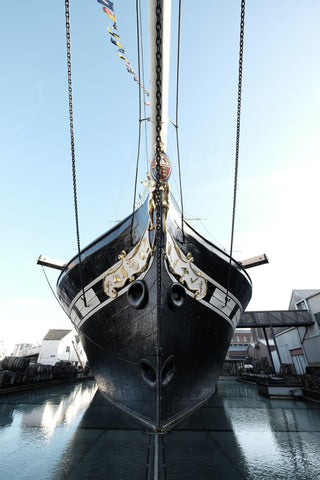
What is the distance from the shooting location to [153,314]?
4.09 m

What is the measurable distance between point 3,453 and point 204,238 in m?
4.80

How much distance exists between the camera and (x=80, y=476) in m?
2.18

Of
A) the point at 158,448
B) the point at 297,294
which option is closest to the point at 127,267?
the point at 158,448

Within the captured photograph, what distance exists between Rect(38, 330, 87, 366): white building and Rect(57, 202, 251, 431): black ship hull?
2761 cm

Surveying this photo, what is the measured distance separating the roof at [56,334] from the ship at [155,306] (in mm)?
29243

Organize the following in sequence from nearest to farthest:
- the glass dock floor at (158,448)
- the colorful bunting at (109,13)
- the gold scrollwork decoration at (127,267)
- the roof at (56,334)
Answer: the glass dock floor at (158,448)
the colorful bunting at (109,13)
the gold scrollwork decoration at (127,267)
the roof at (56,334)

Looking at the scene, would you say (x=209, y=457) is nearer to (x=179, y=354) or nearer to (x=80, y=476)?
(x=80, y=476)

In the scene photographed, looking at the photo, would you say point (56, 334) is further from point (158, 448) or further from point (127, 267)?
point (158, 448)

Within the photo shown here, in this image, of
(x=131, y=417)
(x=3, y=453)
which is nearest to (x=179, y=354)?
(x=131, y=417)

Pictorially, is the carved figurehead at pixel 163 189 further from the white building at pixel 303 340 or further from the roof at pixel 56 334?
the roof at pixel 56 334

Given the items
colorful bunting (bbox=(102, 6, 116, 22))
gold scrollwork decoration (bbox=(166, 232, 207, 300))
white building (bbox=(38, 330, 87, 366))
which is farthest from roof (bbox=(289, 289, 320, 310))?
white building (bbox=(38, 330, 87, 366))

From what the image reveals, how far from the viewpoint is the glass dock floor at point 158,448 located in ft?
7.44

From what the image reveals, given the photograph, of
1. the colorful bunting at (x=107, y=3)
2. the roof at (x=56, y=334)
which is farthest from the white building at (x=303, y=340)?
the roof at (x=56, y=334)

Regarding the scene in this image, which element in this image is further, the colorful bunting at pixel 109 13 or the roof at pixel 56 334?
the roof at pixel 56 334
